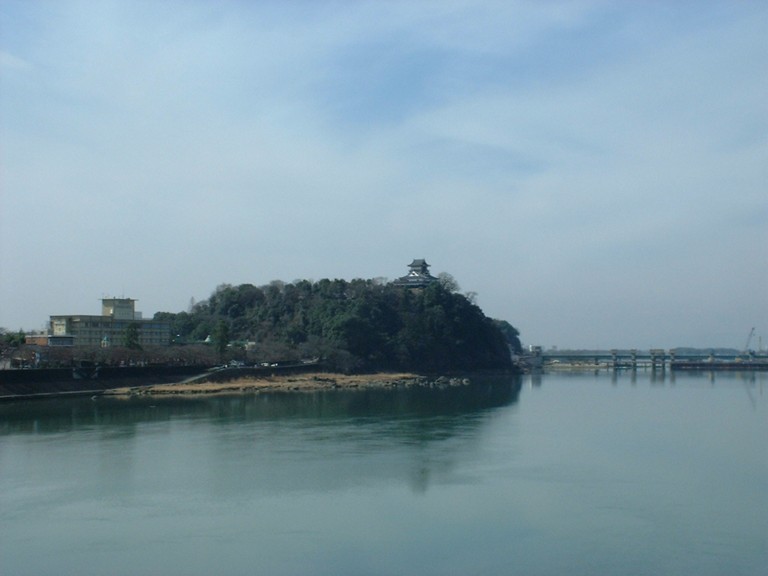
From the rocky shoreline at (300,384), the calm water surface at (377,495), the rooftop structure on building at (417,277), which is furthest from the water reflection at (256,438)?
the rooftop structure on building at (417,277)

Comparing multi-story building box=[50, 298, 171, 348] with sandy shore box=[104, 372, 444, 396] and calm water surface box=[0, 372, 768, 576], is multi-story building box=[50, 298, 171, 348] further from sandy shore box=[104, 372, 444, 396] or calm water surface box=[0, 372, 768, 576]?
calm water surface box=[0, 372, 768, 576]

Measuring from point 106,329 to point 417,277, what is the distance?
2483cm

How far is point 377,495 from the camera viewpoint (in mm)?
11680

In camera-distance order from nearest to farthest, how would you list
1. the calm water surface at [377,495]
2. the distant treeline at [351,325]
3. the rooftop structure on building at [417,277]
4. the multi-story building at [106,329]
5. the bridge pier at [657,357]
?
the calm water surface at [377,495] → the multi-story building at [106,329] → the distant treeline at [351,325] → the rooftop structure on building at [417,277] → the bridge pier at [657,357]

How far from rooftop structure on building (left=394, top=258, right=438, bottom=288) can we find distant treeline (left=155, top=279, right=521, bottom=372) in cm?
694

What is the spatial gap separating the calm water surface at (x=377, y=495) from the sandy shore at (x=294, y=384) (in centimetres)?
685

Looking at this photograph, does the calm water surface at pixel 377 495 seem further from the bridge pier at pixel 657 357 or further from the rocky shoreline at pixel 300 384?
the bridge pier at pixel 657 357

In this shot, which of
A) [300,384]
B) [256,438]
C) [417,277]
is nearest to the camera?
[256,438]

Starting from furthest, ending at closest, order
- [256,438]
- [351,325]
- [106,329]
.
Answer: [351,325]
[106,329]
[256,438]

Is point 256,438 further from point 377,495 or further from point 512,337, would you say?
point 512,337

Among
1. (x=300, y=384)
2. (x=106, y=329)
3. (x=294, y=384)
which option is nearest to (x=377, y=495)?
(x=294, y=384)

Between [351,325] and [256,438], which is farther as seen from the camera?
[351,325]

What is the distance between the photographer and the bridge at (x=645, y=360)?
207 ft

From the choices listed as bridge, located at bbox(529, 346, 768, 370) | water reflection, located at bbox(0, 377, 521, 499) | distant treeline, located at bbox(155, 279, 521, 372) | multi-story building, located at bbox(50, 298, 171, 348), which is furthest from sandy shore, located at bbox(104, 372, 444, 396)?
bridge, located at bbox(529, 346, 768, 370)
